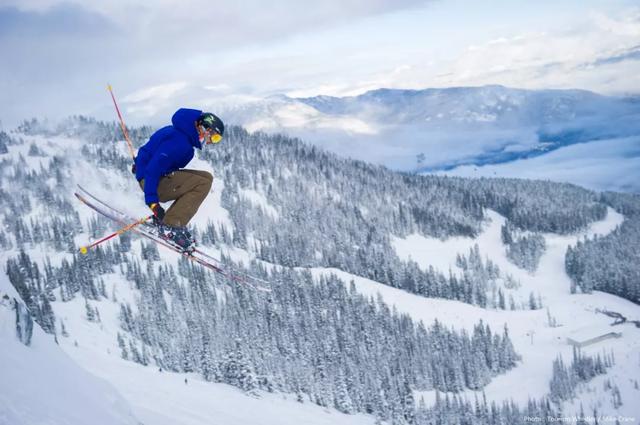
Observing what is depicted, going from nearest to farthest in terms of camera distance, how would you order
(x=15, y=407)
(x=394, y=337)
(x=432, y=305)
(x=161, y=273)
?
(x=15, y=407), (x=394, y=337), (x=161, y=273), (x=432, y=305)

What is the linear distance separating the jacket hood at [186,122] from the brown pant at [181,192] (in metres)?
1.29

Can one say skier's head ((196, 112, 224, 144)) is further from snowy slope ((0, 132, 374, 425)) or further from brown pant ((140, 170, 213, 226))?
snowy slope ((0, 132, 374, 425))

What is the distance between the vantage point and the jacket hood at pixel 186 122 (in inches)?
531

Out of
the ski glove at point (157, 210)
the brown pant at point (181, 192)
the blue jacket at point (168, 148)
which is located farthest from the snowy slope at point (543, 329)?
the blue jacket at point (168, 148)

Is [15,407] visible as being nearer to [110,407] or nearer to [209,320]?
[110,407]

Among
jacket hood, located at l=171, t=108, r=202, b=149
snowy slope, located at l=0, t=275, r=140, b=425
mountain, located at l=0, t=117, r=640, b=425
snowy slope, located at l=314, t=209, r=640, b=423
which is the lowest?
snowy slope, located at l=314, t=209, r=640, b=423

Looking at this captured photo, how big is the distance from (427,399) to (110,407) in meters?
97.9

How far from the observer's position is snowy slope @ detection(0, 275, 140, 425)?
28.1 feet

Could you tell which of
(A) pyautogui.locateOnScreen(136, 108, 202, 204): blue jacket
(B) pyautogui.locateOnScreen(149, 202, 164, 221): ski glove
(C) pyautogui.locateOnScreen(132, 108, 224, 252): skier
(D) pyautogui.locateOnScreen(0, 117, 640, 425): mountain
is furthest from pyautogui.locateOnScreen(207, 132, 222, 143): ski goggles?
(D) pyautogui.locateOnScreen(0, 117, 640, 425): mountain

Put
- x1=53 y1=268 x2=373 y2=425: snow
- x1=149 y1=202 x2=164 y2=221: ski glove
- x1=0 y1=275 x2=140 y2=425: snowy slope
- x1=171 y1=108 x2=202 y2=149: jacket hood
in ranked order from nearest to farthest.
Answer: x1=0 y1=275 x2=140 y2=425: snowy slope, x1=149 y1=202 x2=164 y2=221: ski glove, x1=171 y1=108 x2=202 y2=149: jacket hood, x1=53 y1=268 x2=373 y2=425: snow

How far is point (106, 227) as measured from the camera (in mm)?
165375

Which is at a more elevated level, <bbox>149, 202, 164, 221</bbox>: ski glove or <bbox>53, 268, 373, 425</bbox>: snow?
<bbox>149, 202, 164, 221</bbox>: ski glove

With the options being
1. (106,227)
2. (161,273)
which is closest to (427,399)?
(161,273)

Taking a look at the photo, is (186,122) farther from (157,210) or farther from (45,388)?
(45,388)
